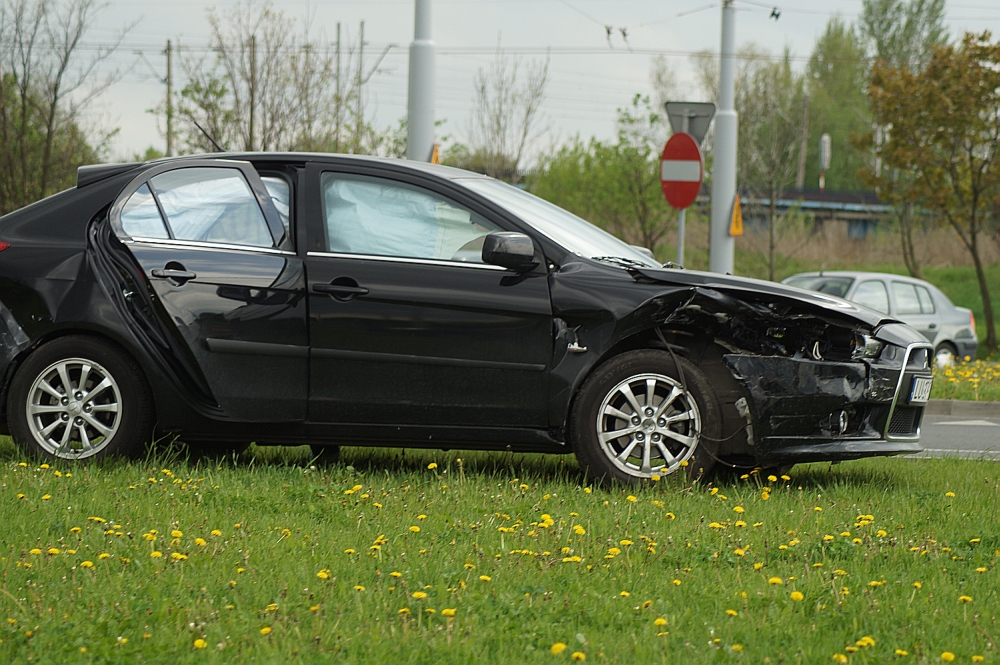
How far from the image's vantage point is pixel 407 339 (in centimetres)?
556

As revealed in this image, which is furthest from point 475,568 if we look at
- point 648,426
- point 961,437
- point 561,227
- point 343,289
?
point 961,437

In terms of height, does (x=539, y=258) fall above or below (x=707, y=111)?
below

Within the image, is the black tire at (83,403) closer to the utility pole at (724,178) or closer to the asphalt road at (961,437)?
the asphalt road at (961,437)

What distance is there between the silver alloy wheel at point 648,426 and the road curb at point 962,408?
6127 mm

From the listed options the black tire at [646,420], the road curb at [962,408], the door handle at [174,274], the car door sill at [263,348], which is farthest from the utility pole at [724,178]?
the door handle at [174,274]

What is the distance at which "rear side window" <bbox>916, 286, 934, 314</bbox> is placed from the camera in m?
16.3

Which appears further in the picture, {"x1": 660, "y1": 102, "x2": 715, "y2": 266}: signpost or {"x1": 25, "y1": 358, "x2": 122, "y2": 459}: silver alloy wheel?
{"x1": 660, "y1": 102, "x2": 715, "y2": 266}: signpost

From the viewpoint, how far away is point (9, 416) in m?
5.75

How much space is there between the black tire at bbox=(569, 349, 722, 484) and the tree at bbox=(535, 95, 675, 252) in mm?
23123

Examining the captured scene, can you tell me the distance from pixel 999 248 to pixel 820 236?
5.49 m

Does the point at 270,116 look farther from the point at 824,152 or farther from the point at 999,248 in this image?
the point at 824,152

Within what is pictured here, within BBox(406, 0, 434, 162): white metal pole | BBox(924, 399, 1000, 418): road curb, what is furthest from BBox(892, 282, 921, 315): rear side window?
→ BBox(406, 0, 434, 162): white metal pole

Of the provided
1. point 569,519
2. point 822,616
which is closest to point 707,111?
point 569,519

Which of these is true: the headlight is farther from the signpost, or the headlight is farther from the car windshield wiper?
the signpost
